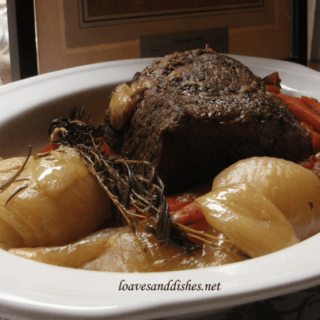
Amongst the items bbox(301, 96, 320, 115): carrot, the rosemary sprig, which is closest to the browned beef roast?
the rosemary sprig

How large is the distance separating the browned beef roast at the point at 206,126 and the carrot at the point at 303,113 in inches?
13.1

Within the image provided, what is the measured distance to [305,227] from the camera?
47.6 inches

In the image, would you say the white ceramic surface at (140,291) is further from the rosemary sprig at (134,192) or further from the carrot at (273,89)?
the carrot at (273,89)

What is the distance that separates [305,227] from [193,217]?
1.16 feet

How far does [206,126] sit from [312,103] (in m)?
0.93

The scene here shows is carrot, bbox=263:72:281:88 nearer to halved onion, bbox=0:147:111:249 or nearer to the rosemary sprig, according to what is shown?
the rosemary sprig

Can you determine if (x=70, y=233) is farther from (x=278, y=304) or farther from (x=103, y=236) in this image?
(x=278, y=304)

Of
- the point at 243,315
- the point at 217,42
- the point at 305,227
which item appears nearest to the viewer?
the point at 243,315

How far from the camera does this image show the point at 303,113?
195 centimetres

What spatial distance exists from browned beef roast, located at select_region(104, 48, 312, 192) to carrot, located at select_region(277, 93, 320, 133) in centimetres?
33

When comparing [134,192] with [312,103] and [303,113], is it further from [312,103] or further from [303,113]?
[312,103]

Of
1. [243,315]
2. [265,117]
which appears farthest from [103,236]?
[265,117]

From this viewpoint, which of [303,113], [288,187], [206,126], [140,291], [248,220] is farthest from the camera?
[303,113]

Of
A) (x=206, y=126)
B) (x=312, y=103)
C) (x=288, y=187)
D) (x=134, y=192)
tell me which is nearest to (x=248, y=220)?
(x=288, y=187)
